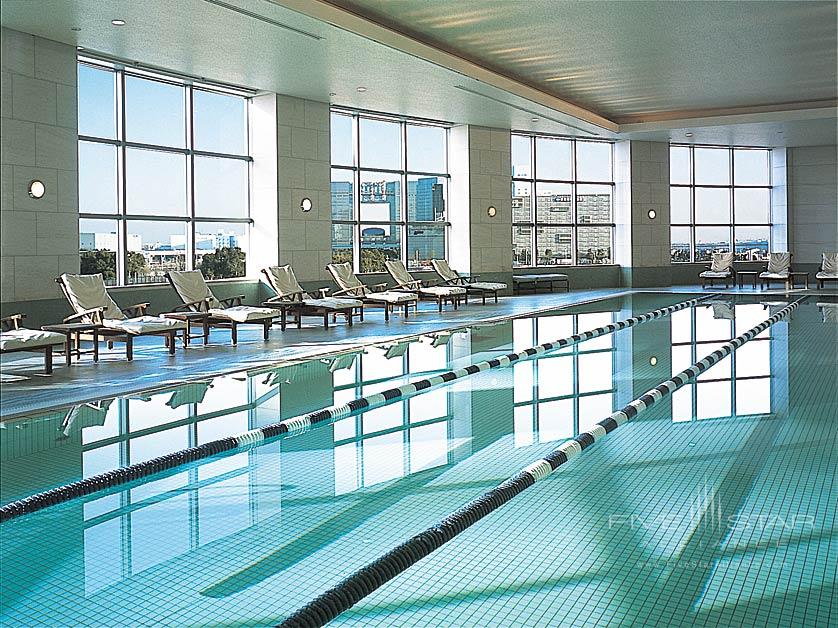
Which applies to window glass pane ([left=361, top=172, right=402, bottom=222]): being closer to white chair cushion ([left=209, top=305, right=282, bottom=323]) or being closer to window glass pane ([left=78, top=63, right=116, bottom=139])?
window glass pane ([left=78, top=63, right=116, bottom=139])

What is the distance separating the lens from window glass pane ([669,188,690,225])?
22.0 meters

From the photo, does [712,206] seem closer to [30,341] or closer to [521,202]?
[521,202]

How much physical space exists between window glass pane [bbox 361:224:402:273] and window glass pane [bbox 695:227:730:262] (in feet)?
30.1

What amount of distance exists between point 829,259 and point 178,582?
63.7 feet

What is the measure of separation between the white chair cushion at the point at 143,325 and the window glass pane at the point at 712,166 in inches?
651

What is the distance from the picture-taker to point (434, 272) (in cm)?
1794

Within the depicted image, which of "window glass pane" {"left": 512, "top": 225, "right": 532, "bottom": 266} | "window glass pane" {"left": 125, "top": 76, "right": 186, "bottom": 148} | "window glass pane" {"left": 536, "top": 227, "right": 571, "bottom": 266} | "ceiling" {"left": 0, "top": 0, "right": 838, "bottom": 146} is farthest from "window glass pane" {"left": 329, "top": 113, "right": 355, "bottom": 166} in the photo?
"window glass pane" {"left": 536, "top": 227, "right": 571, "bottom": 266}

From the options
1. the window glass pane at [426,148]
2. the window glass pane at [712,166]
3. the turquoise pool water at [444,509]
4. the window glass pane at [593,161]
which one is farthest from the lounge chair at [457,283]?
the turquoise pool water at [444,509]

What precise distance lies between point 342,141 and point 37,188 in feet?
23.0

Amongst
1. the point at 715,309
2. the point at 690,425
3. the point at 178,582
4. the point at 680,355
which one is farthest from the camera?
the point at 715,309

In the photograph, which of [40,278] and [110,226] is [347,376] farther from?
[110,226]

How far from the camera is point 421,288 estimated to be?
49.5 ft

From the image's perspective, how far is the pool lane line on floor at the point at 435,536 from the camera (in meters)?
2.79

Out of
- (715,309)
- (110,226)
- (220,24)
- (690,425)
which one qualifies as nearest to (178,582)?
(690,425)
